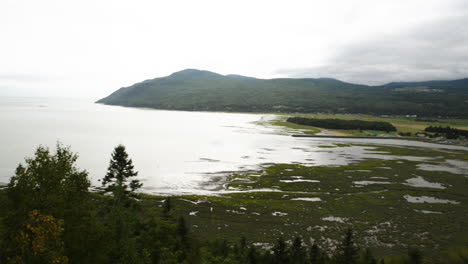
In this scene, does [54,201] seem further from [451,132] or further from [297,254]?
[451,132]

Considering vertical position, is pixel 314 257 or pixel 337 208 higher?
pixel 314 257

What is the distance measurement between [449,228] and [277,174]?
117 feet

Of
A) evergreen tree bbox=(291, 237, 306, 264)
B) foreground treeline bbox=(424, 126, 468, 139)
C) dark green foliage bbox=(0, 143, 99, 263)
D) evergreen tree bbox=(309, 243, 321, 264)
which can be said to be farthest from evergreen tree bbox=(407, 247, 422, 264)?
foreground treeline bbox=(424, 126, 468, 139)

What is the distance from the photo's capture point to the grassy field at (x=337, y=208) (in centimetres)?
3806

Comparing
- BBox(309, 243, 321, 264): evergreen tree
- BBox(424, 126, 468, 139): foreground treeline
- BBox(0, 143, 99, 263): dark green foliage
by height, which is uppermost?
BBox(0, 143, 99, 263): dark green foliage

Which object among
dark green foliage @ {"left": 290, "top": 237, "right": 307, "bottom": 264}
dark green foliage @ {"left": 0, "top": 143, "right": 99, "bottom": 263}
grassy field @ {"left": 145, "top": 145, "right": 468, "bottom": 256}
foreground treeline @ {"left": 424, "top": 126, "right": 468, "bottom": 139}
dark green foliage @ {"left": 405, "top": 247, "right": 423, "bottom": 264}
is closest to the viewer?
dark green foliage @ {"left": 0, "top": 143, "right": 99, "bottom": 263}

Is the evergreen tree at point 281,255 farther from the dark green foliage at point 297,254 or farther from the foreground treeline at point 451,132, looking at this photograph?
the foreground treeline at point 451,132

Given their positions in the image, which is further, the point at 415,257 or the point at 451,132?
the point at 451,132

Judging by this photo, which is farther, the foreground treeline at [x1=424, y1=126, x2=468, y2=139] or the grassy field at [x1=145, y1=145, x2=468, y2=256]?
the foreground treeline at [x1=424, y1=126, x2=468, y2=139]

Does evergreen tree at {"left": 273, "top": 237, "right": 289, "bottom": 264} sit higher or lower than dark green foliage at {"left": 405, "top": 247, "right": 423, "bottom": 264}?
higher

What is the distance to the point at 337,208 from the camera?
48.0 metres

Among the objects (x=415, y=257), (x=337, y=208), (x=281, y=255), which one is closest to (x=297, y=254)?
(x=281, y=255)

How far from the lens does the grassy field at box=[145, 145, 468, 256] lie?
38.1m

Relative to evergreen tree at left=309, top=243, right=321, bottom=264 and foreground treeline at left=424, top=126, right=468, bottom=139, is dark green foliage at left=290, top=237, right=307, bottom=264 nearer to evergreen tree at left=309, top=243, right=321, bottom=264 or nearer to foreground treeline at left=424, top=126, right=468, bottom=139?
evergreen tree at left=309, top=243, right=321, bottom=264
